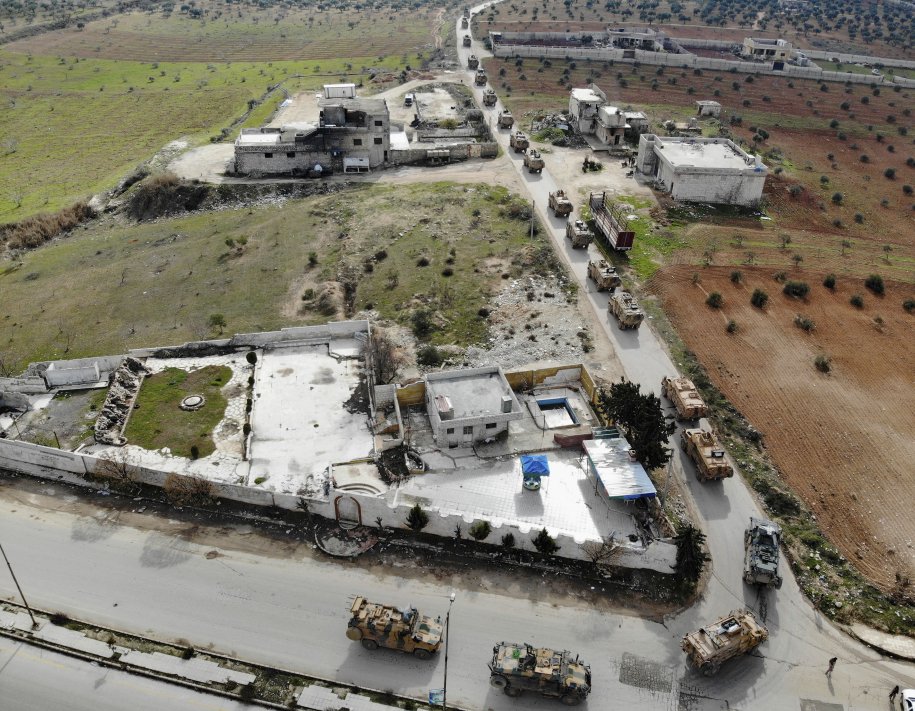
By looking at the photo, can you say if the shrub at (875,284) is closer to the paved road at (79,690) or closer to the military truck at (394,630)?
the military truck at (394,630)

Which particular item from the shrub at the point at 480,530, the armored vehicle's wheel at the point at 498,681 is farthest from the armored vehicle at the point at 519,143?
the armored vehicle's wheel at the point at 498,681

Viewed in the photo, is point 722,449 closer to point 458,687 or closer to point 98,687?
point 458,687

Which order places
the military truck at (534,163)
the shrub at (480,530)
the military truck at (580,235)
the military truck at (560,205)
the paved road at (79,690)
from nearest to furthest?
the paved road at (79,690), the shrub at (480,530), the military truck at (580,235), the military truck at (560,205), the military truck at (534,163)

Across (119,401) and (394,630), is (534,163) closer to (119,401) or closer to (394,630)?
(119,401)

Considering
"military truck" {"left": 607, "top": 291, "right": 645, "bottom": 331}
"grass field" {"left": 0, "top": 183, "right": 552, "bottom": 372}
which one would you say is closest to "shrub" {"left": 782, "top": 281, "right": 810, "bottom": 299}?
"military truck" {"left": 607, "top": 291, "right": 645, "bottom": 331}

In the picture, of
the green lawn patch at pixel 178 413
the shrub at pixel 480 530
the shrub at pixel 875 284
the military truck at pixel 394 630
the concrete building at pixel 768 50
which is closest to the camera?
the military truck at pixel 394 630

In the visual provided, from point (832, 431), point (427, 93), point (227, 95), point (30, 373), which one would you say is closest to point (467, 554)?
point (832, 431)

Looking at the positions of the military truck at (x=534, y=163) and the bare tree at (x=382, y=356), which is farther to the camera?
the military truck at (x=534, y=163)
